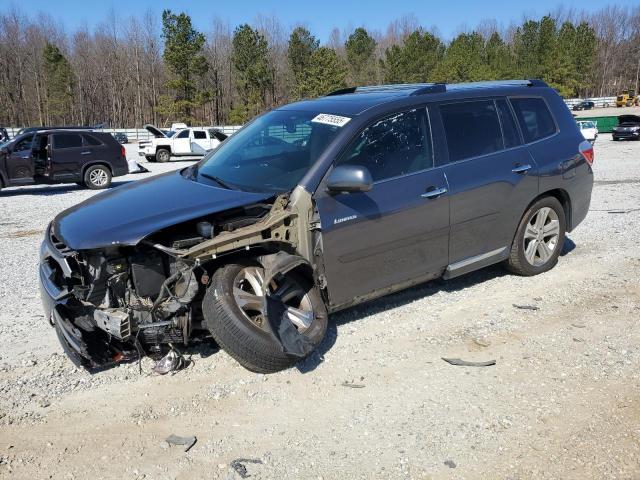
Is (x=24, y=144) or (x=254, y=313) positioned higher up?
(x=24, y=144)

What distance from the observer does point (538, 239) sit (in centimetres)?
562

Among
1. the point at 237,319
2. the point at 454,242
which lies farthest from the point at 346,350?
the point at 454,242

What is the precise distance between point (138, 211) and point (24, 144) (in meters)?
13.0

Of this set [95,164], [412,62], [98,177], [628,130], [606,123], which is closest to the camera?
[95,164]

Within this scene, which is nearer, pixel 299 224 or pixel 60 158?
pixel 299 224

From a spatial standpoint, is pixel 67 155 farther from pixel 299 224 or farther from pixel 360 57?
pixel 360 57

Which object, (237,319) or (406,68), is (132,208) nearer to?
(237,319)

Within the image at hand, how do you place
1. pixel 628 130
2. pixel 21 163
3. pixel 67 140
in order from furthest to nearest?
pixel 628 130 → pixel 67 140 → pixel 21 163

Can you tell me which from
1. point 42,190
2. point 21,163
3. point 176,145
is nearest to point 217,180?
point 21,163

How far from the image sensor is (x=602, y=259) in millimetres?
6340

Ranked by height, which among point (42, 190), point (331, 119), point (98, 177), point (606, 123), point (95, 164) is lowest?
point (42, 190)

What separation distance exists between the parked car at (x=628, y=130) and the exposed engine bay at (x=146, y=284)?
105 feet

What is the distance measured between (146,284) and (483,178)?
9.54ft

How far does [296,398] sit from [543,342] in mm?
1959
